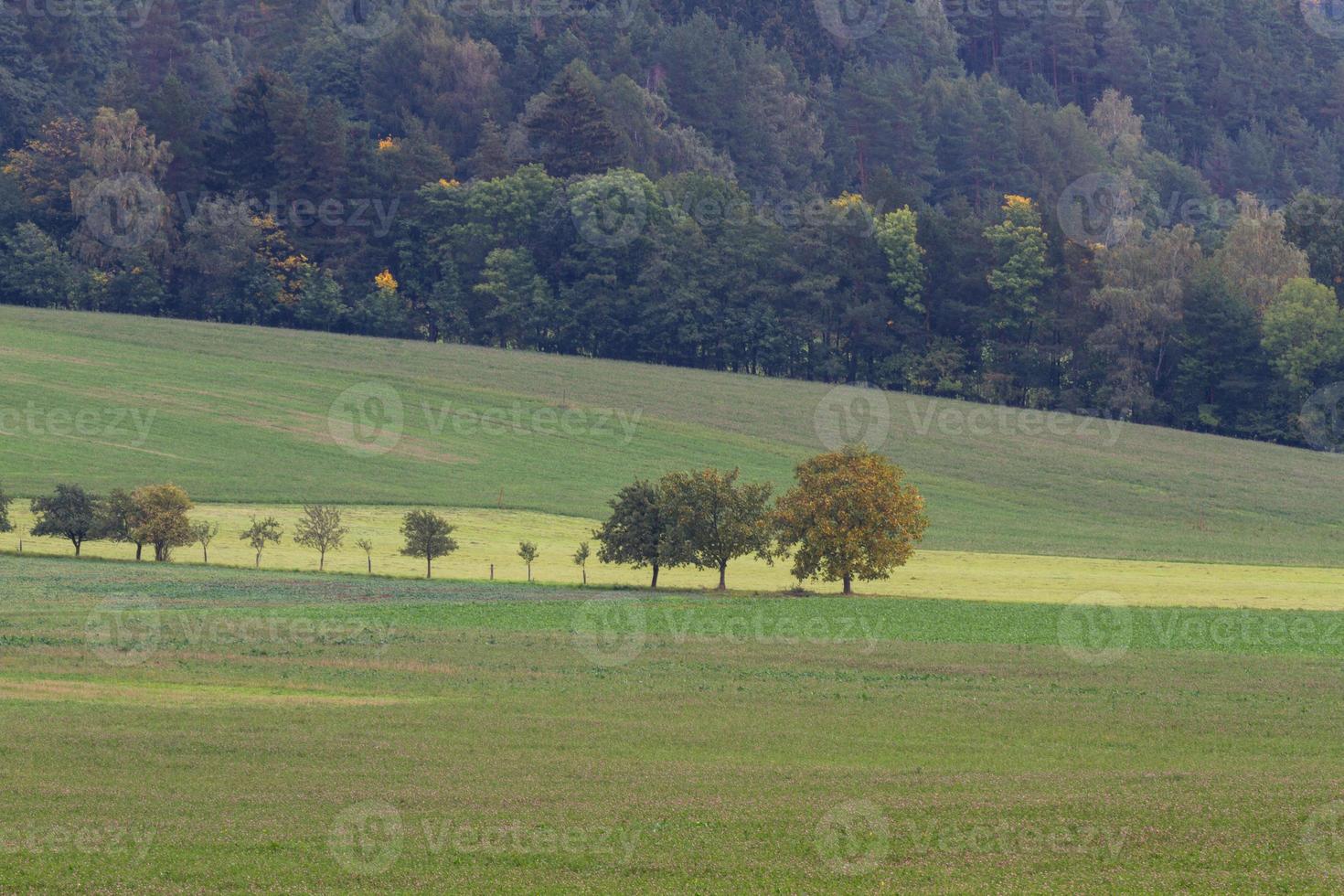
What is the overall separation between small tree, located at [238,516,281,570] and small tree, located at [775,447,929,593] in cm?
2141

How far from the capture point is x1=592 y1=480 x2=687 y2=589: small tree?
213 feet

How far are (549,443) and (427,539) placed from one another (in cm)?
3580

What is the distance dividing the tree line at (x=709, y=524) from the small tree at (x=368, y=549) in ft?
1.06

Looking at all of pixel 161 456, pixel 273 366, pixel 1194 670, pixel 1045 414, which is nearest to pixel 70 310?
pixel 273 366

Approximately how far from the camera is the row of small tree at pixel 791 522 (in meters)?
63.3

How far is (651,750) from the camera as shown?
104 feet

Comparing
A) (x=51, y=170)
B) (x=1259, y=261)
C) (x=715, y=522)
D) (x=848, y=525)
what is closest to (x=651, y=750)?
(x=848, y=525)

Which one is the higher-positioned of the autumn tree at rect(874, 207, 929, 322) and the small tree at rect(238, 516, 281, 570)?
the autumn tree at rect(874, 207, 929, 322)

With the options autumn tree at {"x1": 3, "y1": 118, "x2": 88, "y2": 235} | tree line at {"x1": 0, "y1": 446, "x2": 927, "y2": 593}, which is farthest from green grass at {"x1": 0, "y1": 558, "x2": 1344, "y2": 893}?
autumn tree at {"x1": 3, "y1": 118, "x2": 88, "y2": 235}

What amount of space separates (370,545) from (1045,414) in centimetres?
6643

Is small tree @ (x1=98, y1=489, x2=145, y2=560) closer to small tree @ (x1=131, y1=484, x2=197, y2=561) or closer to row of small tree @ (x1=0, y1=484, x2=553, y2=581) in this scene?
row of small tree @ (x1=0, y1=484, x2=553, y2=581)

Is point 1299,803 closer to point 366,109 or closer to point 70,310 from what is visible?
point 70,310

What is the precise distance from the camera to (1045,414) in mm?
124375

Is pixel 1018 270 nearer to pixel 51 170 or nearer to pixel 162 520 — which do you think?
pixel 51 170
